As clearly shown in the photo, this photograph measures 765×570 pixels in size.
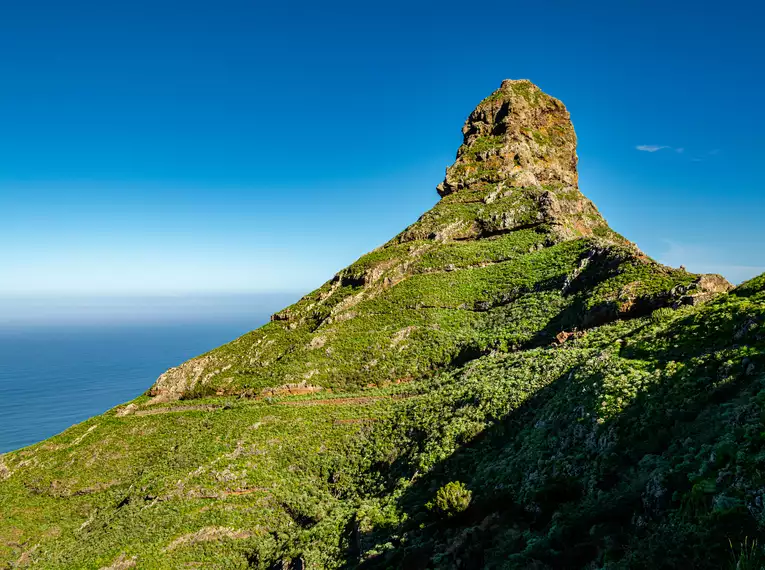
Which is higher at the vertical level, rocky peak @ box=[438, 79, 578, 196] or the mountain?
rocky peak @ box=[438, 79, 578, 196]

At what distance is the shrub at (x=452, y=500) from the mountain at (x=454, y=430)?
0.16m

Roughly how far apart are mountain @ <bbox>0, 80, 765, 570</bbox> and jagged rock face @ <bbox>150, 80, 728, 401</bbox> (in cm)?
35

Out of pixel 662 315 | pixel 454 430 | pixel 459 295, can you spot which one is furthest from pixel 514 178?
pixel 454 430

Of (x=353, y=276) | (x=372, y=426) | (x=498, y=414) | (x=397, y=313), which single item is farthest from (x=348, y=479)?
(x=353, y=276)

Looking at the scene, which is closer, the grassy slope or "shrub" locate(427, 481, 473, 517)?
the grassy slope

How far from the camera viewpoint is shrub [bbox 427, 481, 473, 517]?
20141mm

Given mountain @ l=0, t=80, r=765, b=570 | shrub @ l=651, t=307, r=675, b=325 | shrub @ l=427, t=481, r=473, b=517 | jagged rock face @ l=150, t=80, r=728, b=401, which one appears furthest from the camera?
jagged rock face @ l=150, t=80, r=728, b=401

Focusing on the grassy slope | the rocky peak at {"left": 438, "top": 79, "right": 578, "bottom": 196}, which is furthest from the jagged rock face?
the grassy slope

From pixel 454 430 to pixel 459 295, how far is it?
3054cm

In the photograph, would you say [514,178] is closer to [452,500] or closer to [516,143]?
[516,143]

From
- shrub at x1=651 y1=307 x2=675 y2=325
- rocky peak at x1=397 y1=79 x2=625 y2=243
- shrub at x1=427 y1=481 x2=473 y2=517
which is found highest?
rocky peak at x1=397 y1=79 x2=625 y2=243

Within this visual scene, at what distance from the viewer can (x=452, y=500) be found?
2045 cm

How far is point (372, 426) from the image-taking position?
40312mm

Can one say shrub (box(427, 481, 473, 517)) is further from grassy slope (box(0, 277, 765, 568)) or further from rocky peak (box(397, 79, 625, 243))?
rocky peak (box(397, 79, 625, 243))
